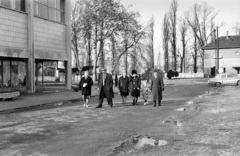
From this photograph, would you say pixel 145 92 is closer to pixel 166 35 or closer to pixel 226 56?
pixel 166 35

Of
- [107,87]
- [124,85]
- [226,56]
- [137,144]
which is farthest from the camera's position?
[226,56]

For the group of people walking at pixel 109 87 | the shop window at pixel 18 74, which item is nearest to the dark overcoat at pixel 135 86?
the group of people walking at pixel 109 87

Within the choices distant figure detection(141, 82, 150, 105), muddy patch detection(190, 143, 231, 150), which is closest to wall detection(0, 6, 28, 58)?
distant figure detection(141, 82, 150, 105)

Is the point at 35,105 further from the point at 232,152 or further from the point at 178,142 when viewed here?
the point at 232,152

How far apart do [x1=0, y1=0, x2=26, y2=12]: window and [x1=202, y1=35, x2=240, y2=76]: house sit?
2173 inches

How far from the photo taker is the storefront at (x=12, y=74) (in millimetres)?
21750

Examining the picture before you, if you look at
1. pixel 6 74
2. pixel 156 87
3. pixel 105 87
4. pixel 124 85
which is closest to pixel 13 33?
pixel 6 74

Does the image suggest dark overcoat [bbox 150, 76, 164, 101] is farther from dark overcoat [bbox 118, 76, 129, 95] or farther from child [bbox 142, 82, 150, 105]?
dark overcoat [bbox 118, 76, 129, 95]

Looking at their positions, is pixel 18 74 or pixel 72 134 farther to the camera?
pixel 18 74

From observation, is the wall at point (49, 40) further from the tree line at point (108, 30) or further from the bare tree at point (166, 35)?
the bare tree at point (166, 35)

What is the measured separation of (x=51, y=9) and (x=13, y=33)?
5.37 meters

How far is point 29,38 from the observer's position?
73.5ft

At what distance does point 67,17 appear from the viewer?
89.1 ft

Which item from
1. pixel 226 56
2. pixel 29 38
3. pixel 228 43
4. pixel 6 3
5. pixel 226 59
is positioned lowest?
pixel 29 38
